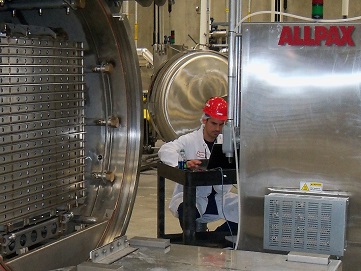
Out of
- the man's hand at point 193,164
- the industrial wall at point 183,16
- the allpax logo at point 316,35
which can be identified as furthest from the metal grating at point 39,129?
the industrial wall at point 183,16

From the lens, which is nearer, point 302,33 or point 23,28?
point 23,28

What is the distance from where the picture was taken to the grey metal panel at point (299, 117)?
2.81 metres

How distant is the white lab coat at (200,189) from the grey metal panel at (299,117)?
43.3 inches

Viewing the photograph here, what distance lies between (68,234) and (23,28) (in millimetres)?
816

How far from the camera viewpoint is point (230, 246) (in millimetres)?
3934

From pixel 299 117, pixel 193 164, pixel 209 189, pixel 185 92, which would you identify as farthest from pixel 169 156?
pixel 185 92

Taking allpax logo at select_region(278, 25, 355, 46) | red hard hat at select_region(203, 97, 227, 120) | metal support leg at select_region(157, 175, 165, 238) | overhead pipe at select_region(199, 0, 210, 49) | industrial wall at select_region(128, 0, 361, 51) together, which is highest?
industrial wall at select_region(128, 0, 361, 51)

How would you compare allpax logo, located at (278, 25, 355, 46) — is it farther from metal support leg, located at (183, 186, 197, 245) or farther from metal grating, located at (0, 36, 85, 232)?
metal support leg, located at (183, 186, 197, 245)

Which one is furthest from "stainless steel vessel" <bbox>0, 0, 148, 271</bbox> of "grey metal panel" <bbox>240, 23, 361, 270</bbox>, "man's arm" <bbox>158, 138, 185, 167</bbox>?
"man's arm" <bbox>158, 138, 185, 167</bbox>

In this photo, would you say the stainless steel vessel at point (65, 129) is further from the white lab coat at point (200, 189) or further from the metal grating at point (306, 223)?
the white lab coat at point (200, 189)

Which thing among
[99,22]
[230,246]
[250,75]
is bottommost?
[230,246]

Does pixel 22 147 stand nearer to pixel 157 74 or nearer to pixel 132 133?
pixel 132 133

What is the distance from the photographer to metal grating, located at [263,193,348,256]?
2811 mm

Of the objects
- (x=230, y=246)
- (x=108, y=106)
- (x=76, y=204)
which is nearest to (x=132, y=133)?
(x=108, y=106)
